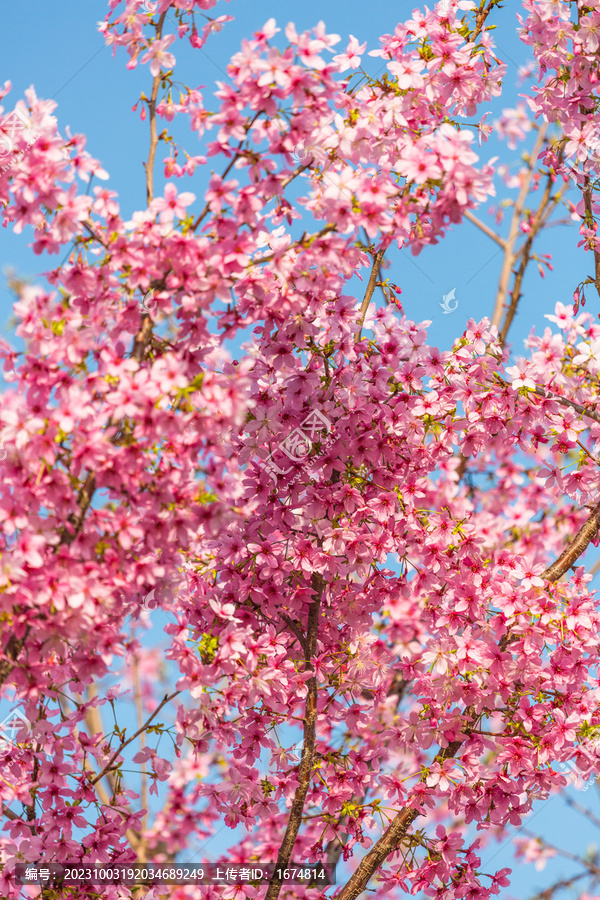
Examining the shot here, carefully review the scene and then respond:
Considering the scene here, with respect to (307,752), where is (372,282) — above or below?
above

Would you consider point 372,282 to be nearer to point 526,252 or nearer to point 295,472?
point 295,472

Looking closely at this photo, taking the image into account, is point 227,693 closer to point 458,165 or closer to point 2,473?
point 2,473

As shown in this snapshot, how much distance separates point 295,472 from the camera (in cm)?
390

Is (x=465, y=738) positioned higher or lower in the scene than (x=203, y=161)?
lower

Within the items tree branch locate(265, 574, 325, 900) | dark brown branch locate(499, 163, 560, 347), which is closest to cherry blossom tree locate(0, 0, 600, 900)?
tree branch locate(265, 574, 325, 900)

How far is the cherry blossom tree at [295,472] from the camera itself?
282 cm

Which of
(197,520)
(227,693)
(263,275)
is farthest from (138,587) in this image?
(263,275)

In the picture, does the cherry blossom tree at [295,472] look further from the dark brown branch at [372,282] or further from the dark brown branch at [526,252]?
the dark brown branch at [526,252]

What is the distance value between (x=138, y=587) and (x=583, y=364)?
9.63 feet

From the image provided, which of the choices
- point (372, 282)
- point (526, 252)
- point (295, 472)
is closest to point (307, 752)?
point (295, 472)

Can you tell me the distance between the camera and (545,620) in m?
3.94

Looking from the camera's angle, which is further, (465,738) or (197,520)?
(465,738)

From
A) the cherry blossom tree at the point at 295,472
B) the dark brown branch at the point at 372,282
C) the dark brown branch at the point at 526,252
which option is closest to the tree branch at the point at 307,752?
the cherry blossom tree at the point at 295,472

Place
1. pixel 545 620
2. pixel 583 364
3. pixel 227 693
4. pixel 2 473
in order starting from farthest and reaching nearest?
pixel 583 364 → pixel 545 620 → pixel 227 693 → pixel 2 473
